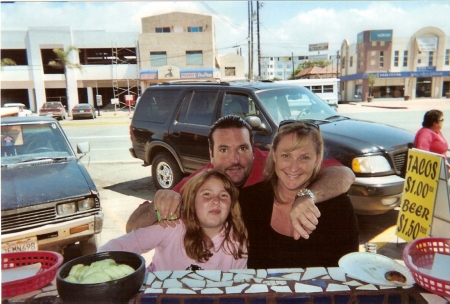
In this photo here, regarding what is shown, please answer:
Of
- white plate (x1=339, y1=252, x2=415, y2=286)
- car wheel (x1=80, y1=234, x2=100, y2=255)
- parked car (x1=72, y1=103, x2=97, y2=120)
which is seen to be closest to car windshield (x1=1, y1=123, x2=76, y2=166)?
car wheel (x1=80, y1=234, x2=100, y2=255)

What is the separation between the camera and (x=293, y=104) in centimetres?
503

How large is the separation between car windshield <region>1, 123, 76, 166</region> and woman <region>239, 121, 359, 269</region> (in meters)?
3.18

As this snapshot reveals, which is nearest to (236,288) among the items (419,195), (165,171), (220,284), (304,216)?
(220,284)

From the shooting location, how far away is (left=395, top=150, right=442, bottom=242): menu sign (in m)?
3.45

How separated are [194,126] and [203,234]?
12.8 feet

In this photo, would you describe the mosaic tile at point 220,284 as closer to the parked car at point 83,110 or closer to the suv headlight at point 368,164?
the suv headlight at point 368,164

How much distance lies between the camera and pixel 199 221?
1.67m

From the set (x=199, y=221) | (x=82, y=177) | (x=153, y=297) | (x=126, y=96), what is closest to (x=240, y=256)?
(x=199, y=221)

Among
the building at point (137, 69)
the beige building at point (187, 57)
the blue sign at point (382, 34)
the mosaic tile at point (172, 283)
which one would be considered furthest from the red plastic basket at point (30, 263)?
the beige building at point (187, 57)

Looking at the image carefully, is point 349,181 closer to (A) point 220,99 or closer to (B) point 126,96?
(A) point 220,99

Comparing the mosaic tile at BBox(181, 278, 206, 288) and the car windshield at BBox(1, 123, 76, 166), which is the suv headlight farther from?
the car windshield at BBox(1, 123, 76, 166)

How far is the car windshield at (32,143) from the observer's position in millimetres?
3986

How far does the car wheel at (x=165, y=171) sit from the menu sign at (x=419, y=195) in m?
3.47

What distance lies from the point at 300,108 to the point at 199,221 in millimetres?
3655
